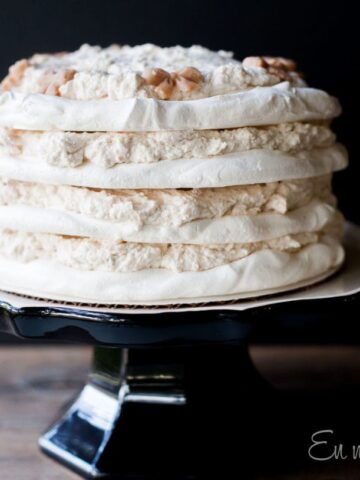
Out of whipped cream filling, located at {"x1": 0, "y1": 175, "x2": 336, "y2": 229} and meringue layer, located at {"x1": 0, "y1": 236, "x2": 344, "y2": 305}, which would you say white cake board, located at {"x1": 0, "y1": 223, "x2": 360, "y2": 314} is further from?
whipped cream filling, located at {"x1": 0, "y1": 175, "x2": 336, "y2": 229}

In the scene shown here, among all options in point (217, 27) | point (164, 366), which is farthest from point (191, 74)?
point (217, 27)

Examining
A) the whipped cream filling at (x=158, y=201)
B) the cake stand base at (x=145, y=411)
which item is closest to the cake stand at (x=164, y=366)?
the cake stand base at (x=145, y=411)

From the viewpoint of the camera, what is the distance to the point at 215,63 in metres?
1.24

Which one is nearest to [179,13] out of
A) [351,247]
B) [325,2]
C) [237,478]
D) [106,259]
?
[325,2]

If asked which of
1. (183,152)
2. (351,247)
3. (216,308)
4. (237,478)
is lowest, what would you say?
(237,478)

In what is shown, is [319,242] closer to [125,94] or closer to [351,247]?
[351,247]

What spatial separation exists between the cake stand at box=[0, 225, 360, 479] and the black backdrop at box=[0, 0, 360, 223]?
42cm

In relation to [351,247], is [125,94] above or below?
above

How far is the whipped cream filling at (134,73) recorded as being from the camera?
1104 mm

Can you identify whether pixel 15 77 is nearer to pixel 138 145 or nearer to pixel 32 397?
pixel 138 145

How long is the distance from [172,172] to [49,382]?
71cm

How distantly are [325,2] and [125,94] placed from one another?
725 mm

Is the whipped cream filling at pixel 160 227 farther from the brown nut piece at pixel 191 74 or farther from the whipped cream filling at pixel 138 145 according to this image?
the brown nut piece at pixel 191 74

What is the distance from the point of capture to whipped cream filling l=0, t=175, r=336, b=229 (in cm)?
109
